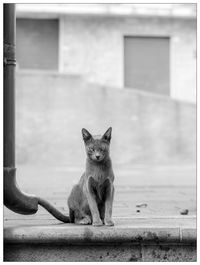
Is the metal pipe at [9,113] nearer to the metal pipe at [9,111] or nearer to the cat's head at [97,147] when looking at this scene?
the metal pipe at [9,111]

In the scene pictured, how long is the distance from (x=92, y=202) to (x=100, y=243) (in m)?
0.37

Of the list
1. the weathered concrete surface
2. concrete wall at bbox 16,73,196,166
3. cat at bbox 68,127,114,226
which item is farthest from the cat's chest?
concrete wall at bbox 16,73,196,166

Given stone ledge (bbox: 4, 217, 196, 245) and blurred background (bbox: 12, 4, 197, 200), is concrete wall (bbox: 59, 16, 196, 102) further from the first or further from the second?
stone ledge (bbox: 4, 217, 196, 245)

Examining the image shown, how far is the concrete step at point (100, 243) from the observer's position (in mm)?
3420

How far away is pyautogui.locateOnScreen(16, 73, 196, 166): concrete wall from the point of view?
1644 cm

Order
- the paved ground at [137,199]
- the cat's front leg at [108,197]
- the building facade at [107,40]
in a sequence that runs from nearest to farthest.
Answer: the cat's front leg at [108,197]
the paved ground at [137,199]
the building facade at [107,40]

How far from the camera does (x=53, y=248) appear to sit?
3.46m

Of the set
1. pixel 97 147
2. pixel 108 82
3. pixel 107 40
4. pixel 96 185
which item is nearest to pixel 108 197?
pixel 96 185

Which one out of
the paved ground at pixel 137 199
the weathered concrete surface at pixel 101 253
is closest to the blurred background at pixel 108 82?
the paved ground at pixel 137 199

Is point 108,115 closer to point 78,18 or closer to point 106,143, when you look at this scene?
point 78,18

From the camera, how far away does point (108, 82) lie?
2028 centimetres

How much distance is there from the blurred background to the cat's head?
1180 cm

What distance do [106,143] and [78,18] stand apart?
16.8 metres

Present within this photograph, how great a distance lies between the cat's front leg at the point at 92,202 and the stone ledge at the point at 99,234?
0.13 m
